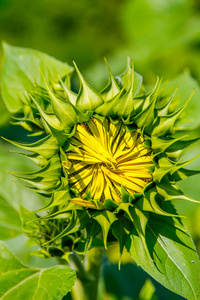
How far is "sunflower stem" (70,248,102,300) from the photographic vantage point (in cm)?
189

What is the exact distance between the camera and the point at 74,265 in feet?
6.27

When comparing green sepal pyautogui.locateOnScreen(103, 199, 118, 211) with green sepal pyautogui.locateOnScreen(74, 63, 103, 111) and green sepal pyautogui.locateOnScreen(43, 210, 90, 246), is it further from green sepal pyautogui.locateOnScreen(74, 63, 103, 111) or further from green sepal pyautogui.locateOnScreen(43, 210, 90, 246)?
green sepal pyautogui.locateOnScreen(74, 63, 103, 111)

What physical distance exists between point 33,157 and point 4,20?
627 centimetres

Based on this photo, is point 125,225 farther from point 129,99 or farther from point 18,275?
point 18,275

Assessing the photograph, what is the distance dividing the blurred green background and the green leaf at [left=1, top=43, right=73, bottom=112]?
12.0 inches

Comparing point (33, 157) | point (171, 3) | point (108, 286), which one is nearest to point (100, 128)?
point (33, 157)

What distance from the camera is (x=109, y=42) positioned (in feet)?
22.2

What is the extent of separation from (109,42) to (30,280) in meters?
5.50

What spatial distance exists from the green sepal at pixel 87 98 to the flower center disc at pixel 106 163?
0.19 ft

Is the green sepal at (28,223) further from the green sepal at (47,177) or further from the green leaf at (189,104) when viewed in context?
the green leaf at (189,104)

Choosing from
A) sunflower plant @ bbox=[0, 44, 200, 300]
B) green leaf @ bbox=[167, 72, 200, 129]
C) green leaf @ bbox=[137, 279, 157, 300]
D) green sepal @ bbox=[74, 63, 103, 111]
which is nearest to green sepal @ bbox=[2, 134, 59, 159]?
sunflower plant @ bbox=[0, 44, 200, 300]

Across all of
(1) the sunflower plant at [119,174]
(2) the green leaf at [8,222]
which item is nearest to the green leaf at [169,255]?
(1) the sunflower plant at [119,174]

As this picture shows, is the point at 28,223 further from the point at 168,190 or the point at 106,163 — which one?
the point at 168,190

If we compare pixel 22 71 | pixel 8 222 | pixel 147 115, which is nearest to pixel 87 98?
pixel 147 115
